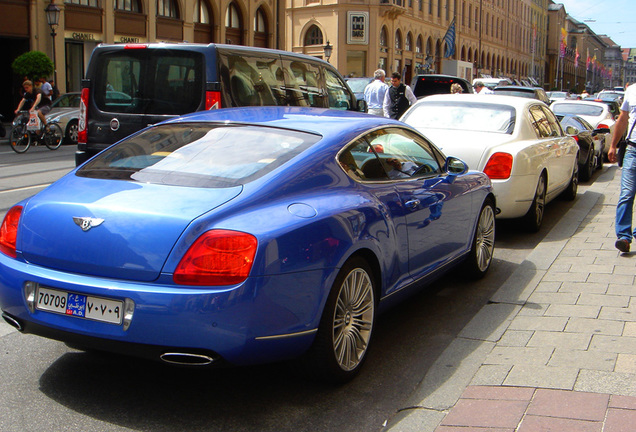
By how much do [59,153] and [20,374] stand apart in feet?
49.9

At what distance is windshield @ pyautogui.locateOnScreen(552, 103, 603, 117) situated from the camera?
18992 mm

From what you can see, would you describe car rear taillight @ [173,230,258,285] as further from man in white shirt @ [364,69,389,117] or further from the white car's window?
man in white shirt @ [364,69,389,117]

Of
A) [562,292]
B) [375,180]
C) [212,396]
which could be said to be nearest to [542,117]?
[562,292]

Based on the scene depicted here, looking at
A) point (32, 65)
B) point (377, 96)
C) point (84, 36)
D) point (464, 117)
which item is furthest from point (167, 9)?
point (464, 117)

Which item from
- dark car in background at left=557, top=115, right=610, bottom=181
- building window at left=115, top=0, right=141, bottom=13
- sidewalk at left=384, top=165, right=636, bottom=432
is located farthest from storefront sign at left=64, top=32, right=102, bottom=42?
sidewalk at left=384, top=165, right=636, bottom=432

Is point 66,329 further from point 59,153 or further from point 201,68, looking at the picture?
point 59,153

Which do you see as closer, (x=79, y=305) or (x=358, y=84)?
(x=79, y=305)

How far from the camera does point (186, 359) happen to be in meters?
3.41

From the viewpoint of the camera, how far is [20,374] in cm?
405

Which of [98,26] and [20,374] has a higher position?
[98,26]

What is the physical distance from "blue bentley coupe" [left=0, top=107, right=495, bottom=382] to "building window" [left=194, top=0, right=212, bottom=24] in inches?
1359

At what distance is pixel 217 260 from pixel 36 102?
16853 millimetres

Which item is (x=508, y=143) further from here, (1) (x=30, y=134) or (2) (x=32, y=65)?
(2) (x=32, y=65)

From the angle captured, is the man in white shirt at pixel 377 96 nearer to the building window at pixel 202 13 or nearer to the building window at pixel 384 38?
the building window at pixel 202 13
